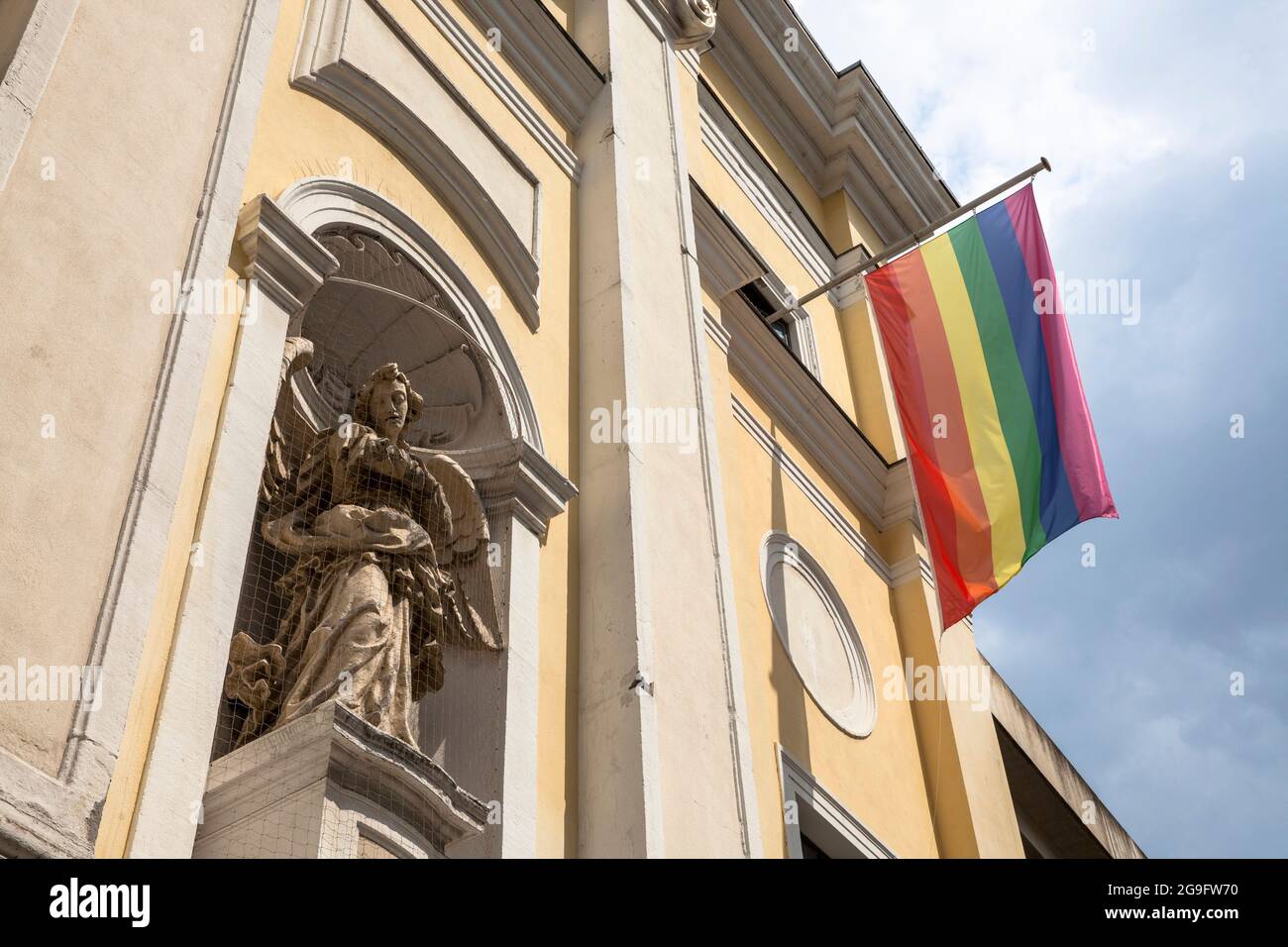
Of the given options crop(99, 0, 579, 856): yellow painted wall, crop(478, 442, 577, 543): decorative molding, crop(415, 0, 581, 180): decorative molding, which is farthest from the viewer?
crop(415, 0, 581, 180): decorative molding

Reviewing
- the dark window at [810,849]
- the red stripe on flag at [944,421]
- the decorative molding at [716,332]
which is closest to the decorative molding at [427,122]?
the decorative molding at [716,332]

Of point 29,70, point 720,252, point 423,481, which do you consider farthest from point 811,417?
point 29,70

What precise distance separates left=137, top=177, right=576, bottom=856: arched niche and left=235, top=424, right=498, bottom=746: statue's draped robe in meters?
0.16

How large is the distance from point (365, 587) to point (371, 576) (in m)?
0.08

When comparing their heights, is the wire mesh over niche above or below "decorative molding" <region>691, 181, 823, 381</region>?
below

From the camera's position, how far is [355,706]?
5.18 metres

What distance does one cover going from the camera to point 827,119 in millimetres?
15211

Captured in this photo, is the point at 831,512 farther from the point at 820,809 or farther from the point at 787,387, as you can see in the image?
the point at 820,809

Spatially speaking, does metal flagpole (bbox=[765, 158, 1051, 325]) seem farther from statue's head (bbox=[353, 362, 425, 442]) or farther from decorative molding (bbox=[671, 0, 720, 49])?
statue's head (bbox=[353, 362, 425, 442])

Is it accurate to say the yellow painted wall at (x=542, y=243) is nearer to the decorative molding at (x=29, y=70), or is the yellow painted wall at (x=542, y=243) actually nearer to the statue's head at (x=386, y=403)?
the statue's head at (x=386, y=403)

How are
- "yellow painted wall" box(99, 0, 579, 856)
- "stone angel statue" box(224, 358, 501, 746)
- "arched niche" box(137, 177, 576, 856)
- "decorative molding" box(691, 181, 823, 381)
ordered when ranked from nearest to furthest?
"arched niche" box(137, 177, 576, 856) < "yellow painted wall" box(99, 0, 579, 856) < "stone angel statue" box(224, 358, 501, 746) < "decorative molding" box(691, 181, 823, 381)

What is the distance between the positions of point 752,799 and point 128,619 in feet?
11.2

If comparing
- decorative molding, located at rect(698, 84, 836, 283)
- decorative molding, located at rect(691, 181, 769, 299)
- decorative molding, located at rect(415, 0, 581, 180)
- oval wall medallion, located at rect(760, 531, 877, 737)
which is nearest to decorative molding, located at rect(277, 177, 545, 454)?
decorative molding, located at rect(415, 0, 581, 180)

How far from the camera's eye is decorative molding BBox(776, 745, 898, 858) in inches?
332
